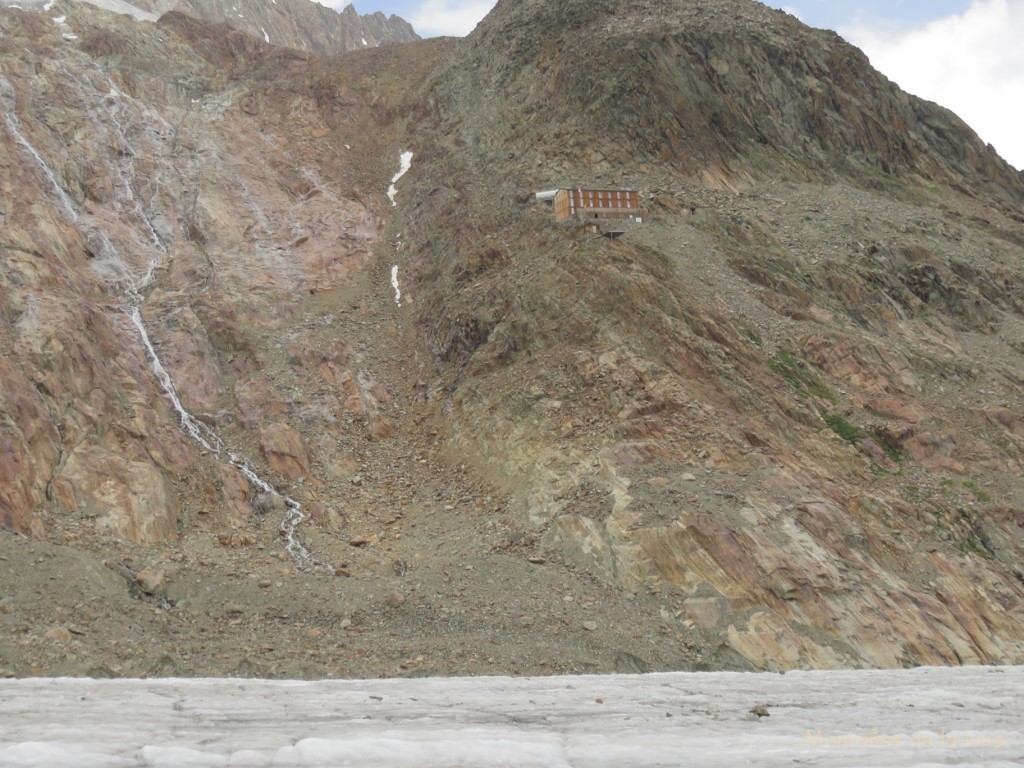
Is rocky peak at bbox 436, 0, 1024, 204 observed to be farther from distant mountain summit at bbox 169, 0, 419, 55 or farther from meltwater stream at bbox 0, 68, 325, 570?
distant mountain summit at bbox 169, 0, 419, 55

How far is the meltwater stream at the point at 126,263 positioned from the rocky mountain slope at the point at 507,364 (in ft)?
0.55

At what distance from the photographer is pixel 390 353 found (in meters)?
33.9

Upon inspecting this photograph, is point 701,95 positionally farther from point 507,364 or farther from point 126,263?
point 126,263

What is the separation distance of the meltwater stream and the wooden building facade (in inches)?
705

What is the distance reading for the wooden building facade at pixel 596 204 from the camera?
35.8 m

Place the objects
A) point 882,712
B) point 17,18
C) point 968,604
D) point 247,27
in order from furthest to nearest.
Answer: point 247,27 < point 17,18 < point 968,604 < point 882,712

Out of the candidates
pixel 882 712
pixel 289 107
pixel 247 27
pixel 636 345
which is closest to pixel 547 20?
pixel 289 107

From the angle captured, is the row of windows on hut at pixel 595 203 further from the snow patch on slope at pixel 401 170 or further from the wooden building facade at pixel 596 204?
the snow patch on slope at pixel 401 170

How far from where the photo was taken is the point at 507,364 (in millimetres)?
29312

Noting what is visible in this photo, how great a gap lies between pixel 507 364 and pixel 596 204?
11.1m

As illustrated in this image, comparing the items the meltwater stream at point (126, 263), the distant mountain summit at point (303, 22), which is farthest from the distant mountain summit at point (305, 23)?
the meltwater stream at point (126, 263)

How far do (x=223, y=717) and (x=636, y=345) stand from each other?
20.1m

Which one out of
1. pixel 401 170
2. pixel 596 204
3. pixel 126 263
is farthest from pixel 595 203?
pixel 126 263

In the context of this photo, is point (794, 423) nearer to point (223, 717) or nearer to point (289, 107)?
point (223, 717)
